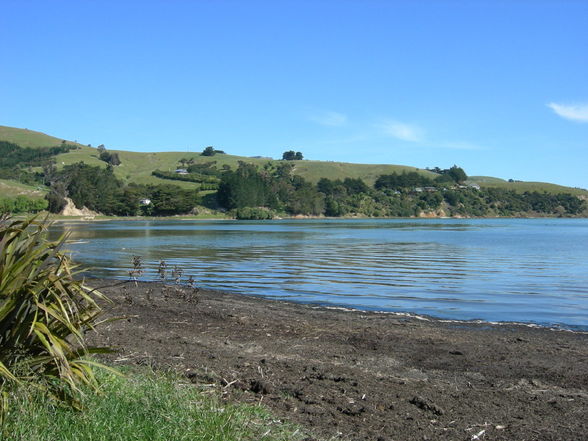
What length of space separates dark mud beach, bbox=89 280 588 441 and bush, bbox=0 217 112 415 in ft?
4.01

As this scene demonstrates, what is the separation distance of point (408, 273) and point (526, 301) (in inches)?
300

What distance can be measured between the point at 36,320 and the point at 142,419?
1.13 m

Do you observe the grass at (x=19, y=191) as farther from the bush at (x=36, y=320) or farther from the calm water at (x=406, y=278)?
the bush at (x=36, y=320)

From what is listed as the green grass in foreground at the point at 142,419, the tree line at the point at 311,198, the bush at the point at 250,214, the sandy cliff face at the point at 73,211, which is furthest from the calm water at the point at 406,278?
the tree line at the point at 311,198

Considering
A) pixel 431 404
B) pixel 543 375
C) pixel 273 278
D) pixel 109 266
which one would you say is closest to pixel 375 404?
pixel 431 404

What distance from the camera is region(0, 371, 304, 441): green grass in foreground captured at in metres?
4.37

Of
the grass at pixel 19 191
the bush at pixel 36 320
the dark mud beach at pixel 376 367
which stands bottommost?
the dark mud beach at pixel 376 367

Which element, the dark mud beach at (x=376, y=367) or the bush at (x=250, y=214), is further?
the bush at (x=250, y=214)

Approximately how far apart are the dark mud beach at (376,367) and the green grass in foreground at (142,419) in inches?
22.0

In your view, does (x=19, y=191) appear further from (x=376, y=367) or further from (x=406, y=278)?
(x=376, y=367)

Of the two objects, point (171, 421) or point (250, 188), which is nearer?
point (171, 421)

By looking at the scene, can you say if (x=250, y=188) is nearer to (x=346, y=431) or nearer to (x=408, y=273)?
(x=408, y=273)

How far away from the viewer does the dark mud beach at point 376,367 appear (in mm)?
5656

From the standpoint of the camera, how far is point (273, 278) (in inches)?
881
